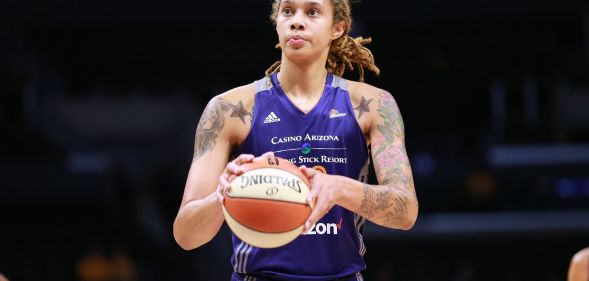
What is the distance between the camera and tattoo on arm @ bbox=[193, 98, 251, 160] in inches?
173

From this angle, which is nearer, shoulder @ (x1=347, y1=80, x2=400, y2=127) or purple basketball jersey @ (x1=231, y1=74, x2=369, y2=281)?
purple basketball jersey @ (x1=231, y1=74, x2=369, y2=281)

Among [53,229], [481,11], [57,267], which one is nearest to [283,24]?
[57,267]

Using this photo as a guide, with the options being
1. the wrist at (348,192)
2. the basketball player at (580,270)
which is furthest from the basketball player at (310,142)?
the basketball player at (580,270)

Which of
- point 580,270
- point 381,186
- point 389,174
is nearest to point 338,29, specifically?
point 389,174

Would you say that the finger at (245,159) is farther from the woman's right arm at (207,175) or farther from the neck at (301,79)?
the neck at (301,79)

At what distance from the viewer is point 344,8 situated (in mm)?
4602

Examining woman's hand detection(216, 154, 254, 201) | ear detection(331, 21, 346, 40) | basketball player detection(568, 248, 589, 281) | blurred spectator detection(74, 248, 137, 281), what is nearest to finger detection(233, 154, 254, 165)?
woman's hand detection(216, 154, 254, 201)

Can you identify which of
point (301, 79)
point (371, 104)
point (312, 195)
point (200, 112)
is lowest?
point (200, 112)

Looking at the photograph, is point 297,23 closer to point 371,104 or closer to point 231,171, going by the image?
point 371,104

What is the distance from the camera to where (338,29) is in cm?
461

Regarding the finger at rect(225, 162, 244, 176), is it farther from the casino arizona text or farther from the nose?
the nose

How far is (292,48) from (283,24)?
0.13m

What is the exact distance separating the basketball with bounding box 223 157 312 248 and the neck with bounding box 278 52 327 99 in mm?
902

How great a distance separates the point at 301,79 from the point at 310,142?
0.39 metres
